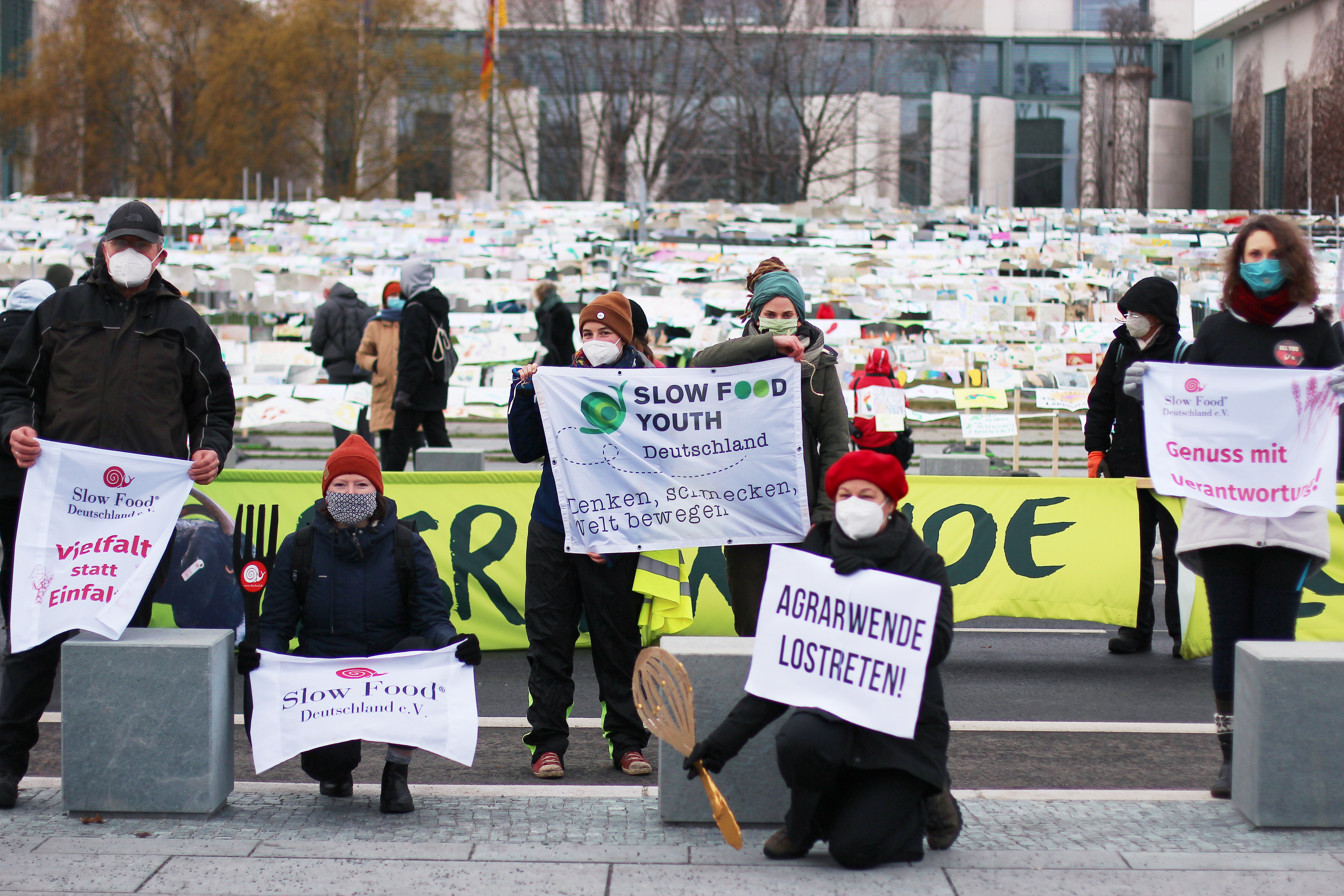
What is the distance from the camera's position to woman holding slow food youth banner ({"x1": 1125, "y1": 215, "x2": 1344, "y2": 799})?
16.0 feet

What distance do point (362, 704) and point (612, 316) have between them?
71.4 inches

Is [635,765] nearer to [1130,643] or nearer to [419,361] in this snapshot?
[1130,643]

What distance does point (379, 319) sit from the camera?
1203 cm

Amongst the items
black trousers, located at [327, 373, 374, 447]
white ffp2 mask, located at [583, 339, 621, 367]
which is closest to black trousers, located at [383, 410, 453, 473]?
black trousers, located at [327, 373, 374, 447]

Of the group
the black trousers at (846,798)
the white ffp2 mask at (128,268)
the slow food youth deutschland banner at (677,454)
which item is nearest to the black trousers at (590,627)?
the slow food youth deutschland banner at (677,454)

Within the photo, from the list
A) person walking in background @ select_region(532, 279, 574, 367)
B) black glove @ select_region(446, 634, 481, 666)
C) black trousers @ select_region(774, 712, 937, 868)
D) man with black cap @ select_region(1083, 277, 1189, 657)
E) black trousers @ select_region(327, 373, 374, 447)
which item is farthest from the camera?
black trousers @ select_region(327, 373, 374, 447)

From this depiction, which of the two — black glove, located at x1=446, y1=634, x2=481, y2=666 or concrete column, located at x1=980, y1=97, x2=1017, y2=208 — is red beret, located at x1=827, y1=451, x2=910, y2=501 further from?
concrete column, located at x1=980, y1=97, x2=1017, y2=208

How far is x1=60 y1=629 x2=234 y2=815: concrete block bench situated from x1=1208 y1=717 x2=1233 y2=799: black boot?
11.5ft

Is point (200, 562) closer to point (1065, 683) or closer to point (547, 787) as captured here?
point (547, 787)

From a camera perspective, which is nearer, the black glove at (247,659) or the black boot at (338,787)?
the black glove at (247,659)

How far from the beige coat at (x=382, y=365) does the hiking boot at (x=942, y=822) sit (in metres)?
8.22

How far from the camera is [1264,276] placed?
4.89 m

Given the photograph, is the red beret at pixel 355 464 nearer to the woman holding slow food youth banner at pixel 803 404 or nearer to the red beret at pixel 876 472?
the woman holding slow food youth banner at pixel 803 404

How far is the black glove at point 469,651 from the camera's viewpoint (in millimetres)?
4625
